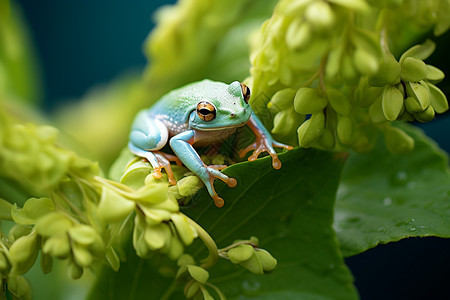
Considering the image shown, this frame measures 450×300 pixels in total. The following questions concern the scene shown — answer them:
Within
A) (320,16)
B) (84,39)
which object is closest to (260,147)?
(320,16)

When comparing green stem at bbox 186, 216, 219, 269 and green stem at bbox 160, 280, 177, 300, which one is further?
green stem at bbox 160, 280, 177, 300

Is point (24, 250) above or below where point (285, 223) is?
above

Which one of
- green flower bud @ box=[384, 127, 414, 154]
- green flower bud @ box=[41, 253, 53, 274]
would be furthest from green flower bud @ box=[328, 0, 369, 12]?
green flower bud @ box=[41, 253, 53, 274]

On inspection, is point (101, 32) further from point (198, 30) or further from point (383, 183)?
point (383, 183)

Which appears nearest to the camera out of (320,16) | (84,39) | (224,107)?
(320,16)

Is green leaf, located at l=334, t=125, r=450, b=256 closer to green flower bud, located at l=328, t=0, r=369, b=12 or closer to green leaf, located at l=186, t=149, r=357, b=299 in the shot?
green leaf, located at l=186, t=149, r=357, b=299

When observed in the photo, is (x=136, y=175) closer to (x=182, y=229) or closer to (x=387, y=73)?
(x=182, y=229)

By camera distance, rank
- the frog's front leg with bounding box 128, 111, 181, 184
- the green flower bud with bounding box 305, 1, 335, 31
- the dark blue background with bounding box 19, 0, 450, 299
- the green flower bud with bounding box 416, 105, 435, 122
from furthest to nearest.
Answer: the dark blue background with bounding box 19, 0, 450, 299, the frog's front leg with bounding box 128, 111, 181, 184, the green flower bud with bounding box 416, 105, 435, 122, the green flower bud with bounding box 305, 1, 335, 31

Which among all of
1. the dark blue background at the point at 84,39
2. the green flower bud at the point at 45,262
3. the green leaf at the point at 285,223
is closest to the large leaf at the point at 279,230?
the green leaf at the point at 285,223
